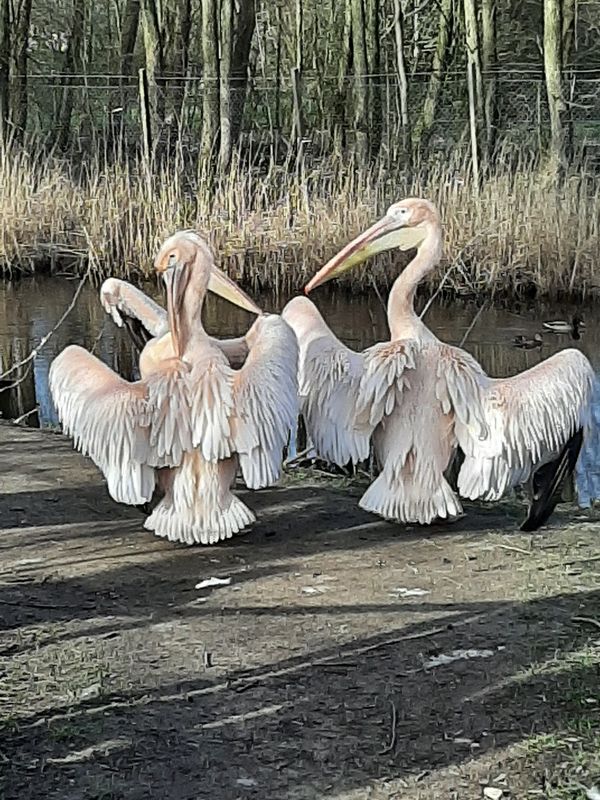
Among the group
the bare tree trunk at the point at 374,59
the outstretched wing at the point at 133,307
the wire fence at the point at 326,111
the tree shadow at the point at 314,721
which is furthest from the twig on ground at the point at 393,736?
the bare tree trunk at the point at 374,59

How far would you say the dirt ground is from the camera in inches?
123

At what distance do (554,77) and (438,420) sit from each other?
8.44m

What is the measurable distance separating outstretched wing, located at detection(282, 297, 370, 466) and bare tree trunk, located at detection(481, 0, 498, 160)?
31.7 ft

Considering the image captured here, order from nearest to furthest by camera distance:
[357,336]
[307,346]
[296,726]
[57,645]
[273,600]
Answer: [296,726] < [57,645] < [273,600] < [307,346] < [357,336]

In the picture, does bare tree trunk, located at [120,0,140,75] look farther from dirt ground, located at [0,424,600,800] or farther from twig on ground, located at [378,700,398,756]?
twig on ground, located at [378,700,398,756]

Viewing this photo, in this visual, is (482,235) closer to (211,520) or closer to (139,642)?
(211,520)

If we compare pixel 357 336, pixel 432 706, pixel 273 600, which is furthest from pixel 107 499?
pixel 357 336

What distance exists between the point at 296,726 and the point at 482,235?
8149 millimetres

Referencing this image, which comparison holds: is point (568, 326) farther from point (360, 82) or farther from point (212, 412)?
point (212, 412)

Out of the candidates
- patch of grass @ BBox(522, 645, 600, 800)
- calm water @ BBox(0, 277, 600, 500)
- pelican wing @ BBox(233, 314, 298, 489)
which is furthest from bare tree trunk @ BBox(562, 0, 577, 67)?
patch of grass @ BBox(522, 645, 600, 800)

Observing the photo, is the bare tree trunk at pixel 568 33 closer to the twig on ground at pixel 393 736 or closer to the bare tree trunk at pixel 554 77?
the bare tree trunk at pixel 554 77

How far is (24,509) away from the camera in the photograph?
5.34m

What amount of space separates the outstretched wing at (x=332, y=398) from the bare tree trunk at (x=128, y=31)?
16.6m

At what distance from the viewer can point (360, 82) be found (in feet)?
50.3
